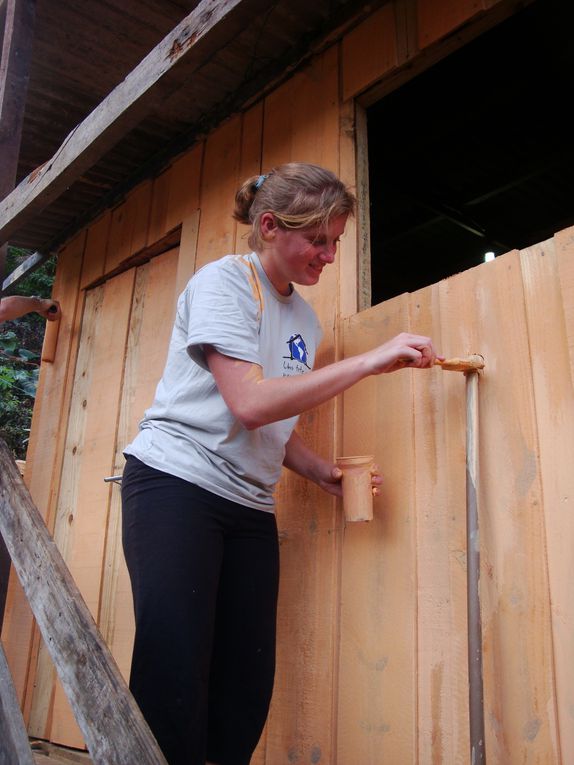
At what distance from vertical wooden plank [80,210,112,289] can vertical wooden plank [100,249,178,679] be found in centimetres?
41

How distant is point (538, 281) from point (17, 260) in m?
12.5

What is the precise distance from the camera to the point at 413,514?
2025mm

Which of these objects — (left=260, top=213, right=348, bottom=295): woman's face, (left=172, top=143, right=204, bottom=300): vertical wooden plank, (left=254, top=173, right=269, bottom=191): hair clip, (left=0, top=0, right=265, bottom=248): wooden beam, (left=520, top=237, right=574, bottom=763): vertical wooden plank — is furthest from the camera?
(left=172, top=143, right=204, bottom=300): vertical wooden plank

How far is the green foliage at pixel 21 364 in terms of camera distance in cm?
1054

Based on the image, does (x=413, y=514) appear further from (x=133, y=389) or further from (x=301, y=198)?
(x=133, y=389)

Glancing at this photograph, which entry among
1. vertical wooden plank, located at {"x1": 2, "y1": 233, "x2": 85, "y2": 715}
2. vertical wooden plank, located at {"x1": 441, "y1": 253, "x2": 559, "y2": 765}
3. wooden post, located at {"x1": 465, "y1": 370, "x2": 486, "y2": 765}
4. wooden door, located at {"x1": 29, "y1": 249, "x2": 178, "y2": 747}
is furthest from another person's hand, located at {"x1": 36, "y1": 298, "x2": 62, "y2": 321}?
wooden post, located at {"x1": 465, "y1": 370, "x2": 486, "y2": 765}

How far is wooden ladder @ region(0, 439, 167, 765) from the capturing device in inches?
55.7

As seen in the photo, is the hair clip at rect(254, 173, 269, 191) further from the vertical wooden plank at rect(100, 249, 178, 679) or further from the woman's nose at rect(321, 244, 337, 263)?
the vertical wooden plank at rect(100, 249, 178, 679)

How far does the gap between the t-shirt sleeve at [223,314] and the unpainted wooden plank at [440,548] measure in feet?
1.79

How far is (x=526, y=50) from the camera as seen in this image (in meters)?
3.26

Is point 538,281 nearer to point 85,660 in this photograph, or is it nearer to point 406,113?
point 85,660

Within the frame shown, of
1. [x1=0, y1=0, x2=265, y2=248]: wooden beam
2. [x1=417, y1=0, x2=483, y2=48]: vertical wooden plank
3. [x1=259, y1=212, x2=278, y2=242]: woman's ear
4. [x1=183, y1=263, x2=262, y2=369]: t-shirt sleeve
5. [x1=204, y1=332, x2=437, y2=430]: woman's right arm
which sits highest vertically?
[x1=417, y1=0, x2=483, y2=48]: vertical wooden plank

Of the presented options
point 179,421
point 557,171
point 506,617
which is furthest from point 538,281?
point 557,171

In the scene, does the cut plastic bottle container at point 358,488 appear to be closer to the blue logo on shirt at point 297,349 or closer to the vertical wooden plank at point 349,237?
the blue logo on shirt at point 297,349
